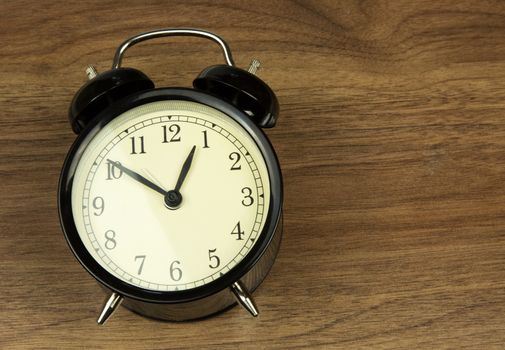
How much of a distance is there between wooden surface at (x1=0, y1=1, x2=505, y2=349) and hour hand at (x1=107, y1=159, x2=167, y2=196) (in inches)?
6.0

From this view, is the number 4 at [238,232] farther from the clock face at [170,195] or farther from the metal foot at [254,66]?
the metal foot at [254,66]

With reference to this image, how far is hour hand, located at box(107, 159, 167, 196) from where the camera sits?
972 mm

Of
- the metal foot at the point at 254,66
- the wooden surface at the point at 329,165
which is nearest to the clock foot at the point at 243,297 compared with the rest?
the wooden surface at the point at 329,165

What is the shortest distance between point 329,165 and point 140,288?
34 cm

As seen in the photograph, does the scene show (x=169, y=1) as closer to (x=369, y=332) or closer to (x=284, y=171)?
(x=284, y=171)

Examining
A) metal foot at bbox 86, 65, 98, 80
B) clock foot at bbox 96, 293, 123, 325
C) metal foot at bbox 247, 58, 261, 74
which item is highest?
metal foot at bbox 247, 58, 261, 74

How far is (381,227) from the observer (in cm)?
108

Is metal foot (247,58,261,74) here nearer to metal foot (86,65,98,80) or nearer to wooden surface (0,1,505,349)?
wooden surface (0,1,505,349)

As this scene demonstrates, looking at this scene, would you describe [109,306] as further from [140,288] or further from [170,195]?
[170,195]

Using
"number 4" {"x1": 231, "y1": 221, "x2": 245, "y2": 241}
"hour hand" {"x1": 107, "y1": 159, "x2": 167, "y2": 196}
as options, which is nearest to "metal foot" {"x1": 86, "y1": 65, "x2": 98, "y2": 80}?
"hour hand" {"x1": 107, "y1": 159, "x2": 167, "y2": 196}

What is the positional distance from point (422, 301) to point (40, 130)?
587 millimetres

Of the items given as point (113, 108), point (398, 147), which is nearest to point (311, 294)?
point (398, 147)

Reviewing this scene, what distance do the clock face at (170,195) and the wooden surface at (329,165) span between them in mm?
126

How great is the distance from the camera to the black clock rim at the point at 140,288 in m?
0.92
